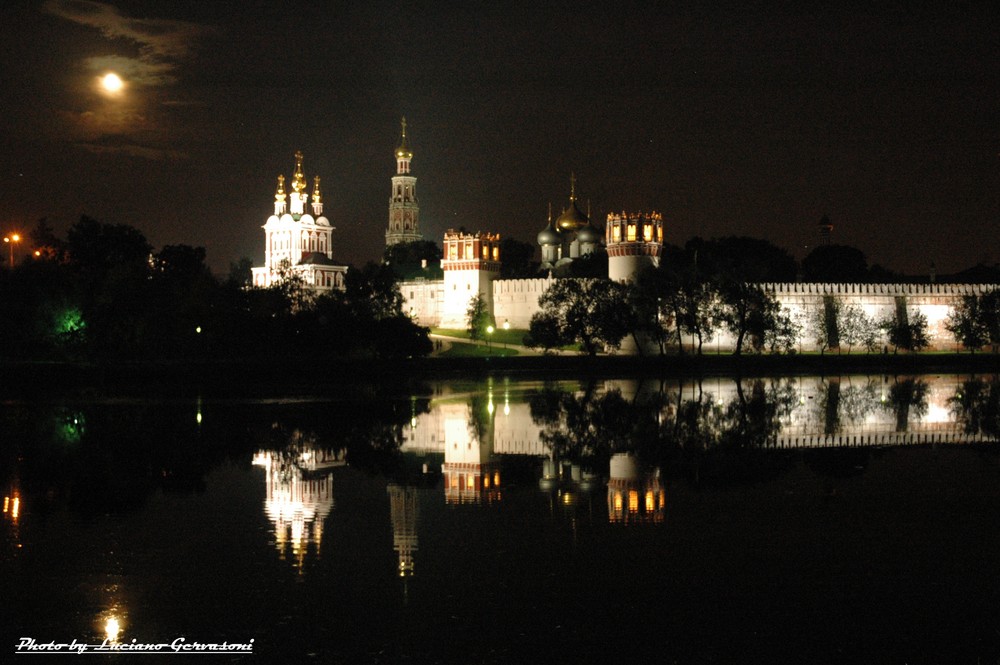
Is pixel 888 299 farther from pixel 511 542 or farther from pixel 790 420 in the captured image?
pixel 511 542

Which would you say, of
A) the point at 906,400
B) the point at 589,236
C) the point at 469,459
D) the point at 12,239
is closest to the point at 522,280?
the point at 589,236

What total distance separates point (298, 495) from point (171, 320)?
104 ft

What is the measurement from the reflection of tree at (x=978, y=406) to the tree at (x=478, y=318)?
3625 cm

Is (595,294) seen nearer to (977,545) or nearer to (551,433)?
(551,433)

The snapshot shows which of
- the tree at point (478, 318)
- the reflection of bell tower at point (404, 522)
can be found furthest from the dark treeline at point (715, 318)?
the reflection of bell tower at point (404, 522)

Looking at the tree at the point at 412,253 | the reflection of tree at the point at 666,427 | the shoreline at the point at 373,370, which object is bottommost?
the reflection of tree at the point at 666,427

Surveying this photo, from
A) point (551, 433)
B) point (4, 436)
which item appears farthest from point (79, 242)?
point (551, 433)

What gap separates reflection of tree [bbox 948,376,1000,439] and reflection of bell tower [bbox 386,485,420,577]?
11.2 meters

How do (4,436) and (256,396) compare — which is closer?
(4,436)

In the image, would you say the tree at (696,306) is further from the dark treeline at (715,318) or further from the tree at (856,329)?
the tree at (856,329)

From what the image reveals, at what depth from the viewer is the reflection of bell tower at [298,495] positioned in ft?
37.7

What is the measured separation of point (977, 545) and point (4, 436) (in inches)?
656

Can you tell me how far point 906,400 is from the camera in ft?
98.7

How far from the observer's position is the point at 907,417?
24688 mm
